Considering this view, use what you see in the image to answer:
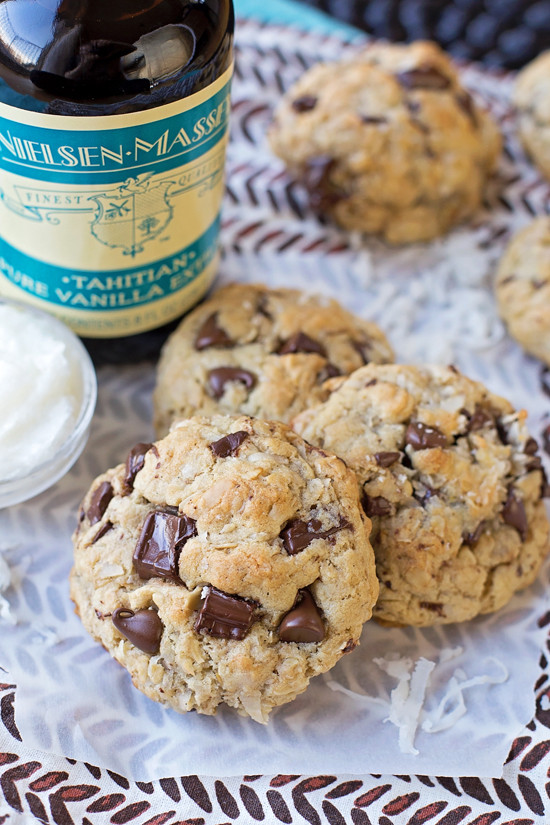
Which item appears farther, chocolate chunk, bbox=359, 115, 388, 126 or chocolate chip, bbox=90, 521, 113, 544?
chocolate chunk, bbox=359, 115, 388, 126

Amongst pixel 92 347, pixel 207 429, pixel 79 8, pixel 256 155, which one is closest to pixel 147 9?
pixel 79 8

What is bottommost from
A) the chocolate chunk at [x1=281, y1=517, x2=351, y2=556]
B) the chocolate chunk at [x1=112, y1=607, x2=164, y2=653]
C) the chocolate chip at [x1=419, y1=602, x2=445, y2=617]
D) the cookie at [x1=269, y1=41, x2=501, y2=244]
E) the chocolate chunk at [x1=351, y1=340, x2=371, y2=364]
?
the chocolate chip at [x1=419, y1=602, x2=445, y2=617]

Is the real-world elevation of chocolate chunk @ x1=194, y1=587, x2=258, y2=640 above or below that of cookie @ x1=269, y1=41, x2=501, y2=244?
below

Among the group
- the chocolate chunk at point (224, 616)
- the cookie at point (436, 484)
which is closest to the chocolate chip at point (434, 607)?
the cookie at point (436, 484)

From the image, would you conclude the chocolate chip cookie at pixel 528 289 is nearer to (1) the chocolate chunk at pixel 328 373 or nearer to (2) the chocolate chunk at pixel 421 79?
(2) the chocolate chunk at pixel 421 79

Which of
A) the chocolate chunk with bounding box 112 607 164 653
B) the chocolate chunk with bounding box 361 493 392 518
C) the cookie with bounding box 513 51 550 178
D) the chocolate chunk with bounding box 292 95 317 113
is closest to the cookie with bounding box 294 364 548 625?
the chocolate chunk with bounding box 361 493 392 518

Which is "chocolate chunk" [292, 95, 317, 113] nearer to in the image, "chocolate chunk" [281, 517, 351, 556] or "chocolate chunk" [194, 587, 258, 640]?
"chocolate chunk" [281, 517, 351, 556]
